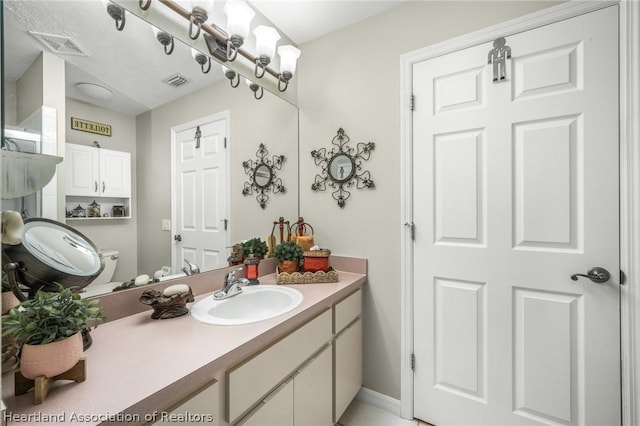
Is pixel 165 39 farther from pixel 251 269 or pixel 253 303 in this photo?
pixel 253 303

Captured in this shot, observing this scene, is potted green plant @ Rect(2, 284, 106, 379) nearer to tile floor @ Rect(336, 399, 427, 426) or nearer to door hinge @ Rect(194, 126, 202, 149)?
door hinge @ Rect(194, 126, 202, 149)

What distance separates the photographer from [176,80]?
1404mm

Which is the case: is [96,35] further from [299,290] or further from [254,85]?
[299,290]

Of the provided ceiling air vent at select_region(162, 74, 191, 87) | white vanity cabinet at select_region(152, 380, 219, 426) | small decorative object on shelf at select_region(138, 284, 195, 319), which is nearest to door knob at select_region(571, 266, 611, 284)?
white vanity cabinet at select_region(152, 380, 219, 426)

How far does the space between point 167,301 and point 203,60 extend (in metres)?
1.25

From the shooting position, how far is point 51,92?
99 centimetres

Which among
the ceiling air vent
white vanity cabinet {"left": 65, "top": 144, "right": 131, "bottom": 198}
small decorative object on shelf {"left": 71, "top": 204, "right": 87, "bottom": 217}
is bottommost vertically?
small decorative object on shelf {"left": 71, "top": 204, "right": 87, "bottom": 217}

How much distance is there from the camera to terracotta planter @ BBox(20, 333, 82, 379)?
0.67 metres

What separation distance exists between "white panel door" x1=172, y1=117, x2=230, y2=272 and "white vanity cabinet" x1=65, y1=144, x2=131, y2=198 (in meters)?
0.23

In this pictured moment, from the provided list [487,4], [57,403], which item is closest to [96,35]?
[57,403]

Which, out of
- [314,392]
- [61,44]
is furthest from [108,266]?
[314,392]

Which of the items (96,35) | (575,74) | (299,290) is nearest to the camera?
(96,35)

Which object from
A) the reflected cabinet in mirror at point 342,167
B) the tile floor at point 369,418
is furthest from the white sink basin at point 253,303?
the tile floor at point 369,418

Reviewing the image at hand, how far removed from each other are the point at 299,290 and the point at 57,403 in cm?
101
